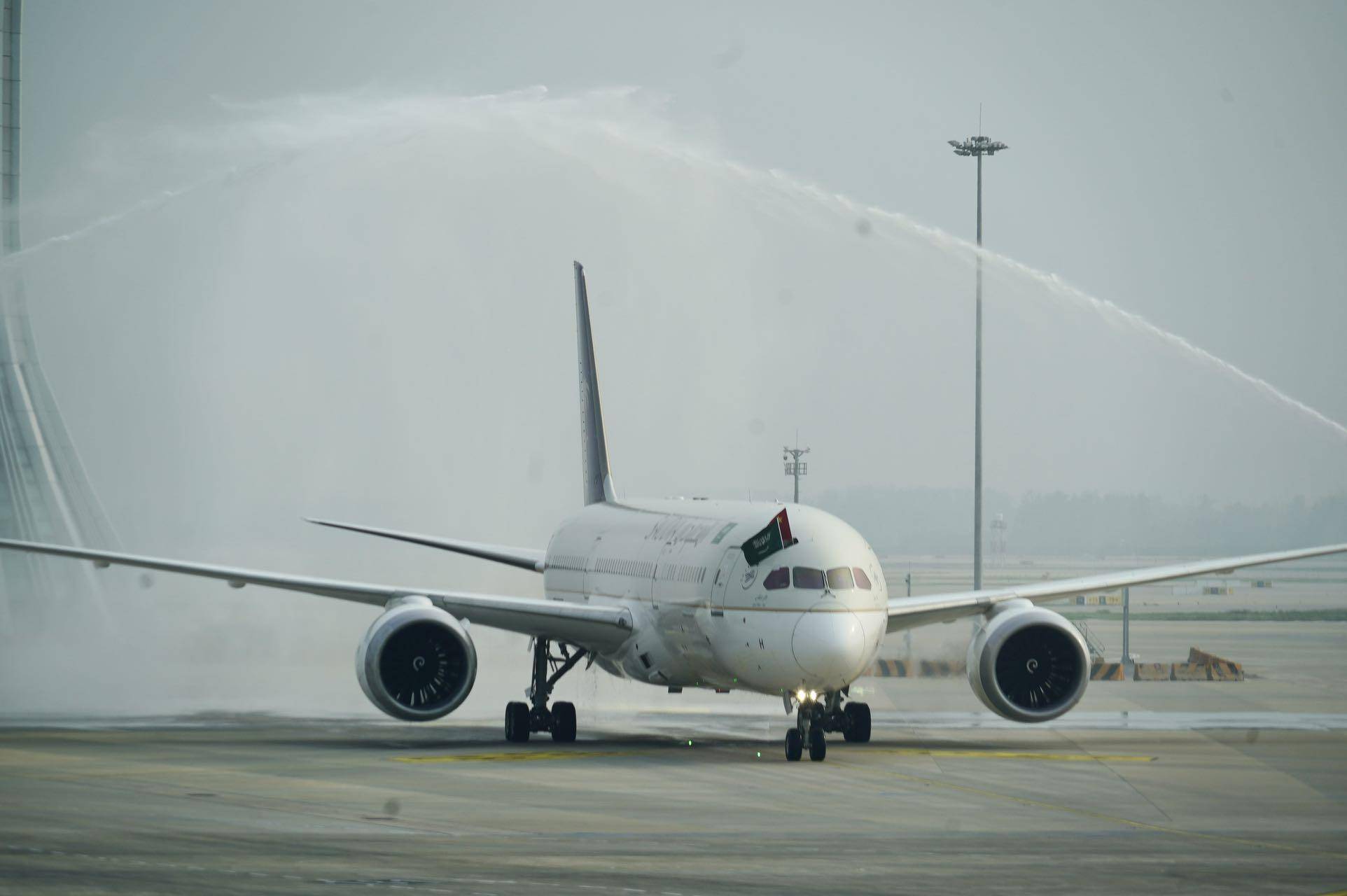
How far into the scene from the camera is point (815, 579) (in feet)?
97.8

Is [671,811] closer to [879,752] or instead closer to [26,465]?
[879,752]

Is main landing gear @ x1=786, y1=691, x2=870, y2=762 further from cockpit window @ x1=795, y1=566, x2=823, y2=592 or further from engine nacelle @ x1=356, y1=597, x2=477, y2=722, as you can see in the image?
engine nacelle @ x1=356, y1=597, x2=477, y2=722

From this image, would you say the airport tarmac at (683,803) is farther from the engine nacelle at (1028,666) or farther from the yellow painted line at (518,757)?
the engine nacelle at (1028,666)

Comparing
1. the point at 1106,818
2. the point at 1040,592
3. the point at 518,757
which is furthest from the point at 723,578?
the point at 1106,818

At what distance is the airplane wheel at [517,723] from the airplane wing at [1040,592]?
269 inches

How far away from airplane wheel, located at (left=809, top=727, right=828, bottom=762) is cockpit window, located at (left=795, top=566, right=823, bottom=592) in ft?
7.94

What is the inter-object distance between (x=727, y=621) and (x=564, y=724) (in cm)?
561

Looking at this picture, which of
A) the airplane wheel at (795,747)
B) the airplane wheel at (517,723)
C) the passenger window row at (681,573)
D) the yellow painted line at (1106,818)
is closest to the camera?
the yellow painted line at (1106,818)

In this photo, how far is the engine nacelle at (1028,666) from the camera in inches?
1303

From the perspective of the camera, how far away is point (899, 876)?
18.8 metres

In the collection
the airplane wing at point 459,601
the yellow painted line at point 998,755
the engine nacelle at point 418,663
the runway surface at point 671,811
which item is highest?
the airplane wing at point 459,601

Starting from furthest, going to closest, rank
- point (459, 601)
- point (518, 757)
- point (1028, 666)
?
point (459, 601), point (1028, 666), point (518, 757)

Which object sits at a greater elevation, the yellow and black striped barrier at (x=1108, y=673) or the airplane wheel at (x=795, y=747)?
the yellow and black striped barrier at (x=1108, y=673)

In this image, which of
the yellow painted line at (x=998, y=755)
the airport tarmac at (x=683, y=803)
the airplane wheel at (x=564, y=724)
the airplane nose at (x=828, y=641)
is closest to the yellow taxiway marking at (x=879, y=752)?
the yellow painted line at (x=998, y=755)
